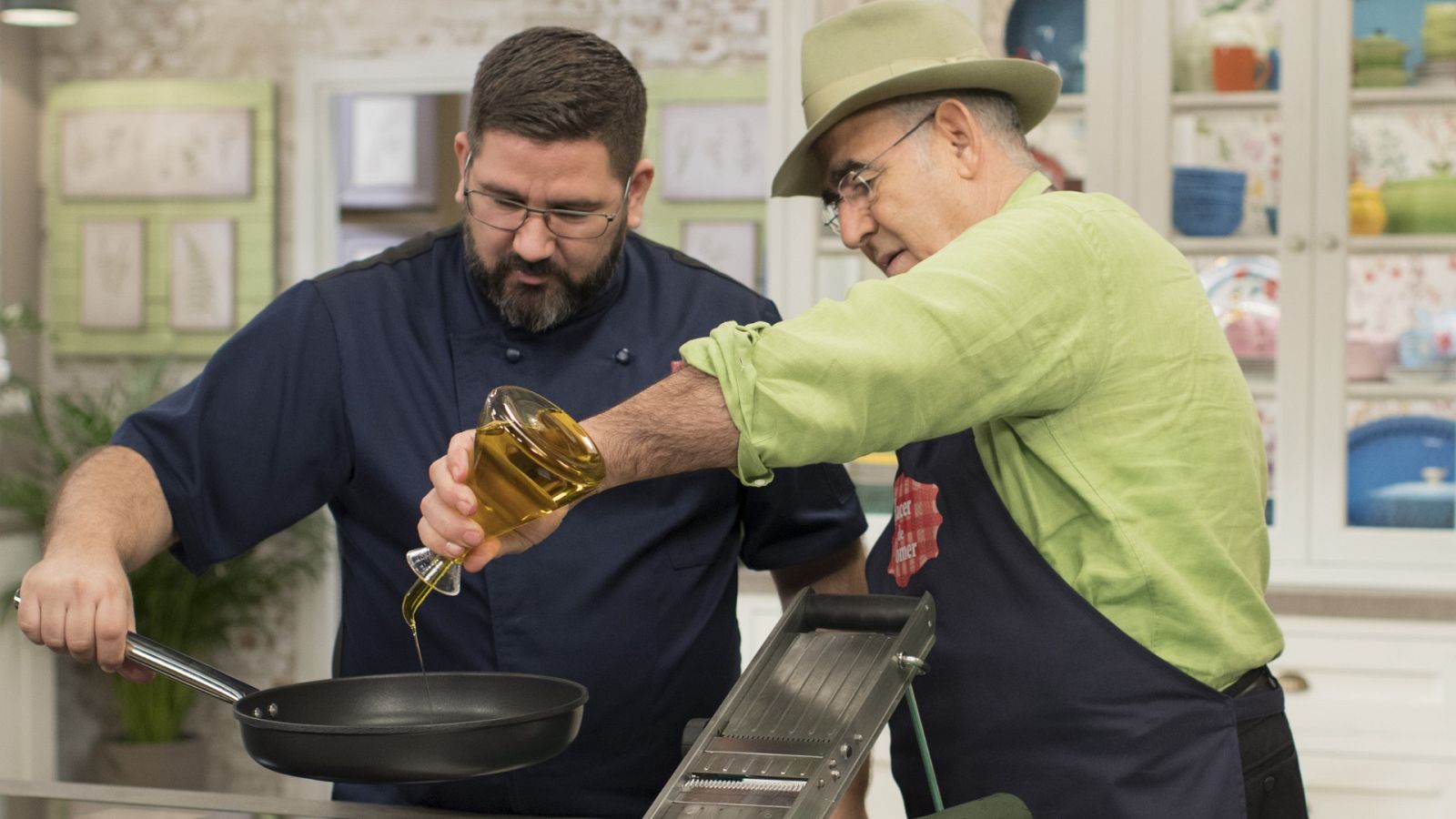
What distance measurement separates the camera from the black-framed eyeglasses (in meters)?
1.55

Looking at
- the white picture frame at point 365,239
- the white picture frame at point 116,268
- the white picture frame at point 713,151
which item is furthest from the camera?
the white picture frame at point 365,239

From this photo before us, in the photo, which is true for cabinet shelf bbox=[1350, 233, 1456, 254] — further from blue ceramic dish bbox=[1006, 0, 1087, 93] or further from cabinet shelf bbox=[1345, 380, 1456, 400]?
blue ceramic dish bbox=[1006, 0, 1087, 93]

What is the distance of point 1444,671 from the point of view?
3.01m

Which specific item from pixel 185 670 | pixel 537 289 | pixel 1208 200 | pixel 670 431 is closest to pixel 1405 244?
pixel 1208 200

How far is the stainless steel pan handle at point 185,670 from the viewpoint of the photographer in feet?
3.95

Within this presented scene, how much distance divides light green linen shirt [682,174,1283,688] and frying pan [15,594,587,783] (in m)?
0.24

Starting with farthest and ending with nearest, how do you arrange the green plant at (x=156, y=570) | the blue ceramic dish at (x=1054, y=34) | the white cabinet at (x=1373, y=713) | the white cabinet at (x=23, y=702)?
the green plant at (x=156, y=570) → the white cabinet at (x=23, y=702) → the blue ceramic dish at (x=1054, y=34) → the white cabinet at (x=1373, y=713)

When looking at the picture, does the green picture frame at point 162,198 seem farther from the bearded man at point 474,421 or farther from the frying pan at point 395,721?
the frying pan at point 395,721

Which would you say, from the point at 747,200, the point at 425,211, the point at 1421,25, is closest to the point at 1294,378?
the point at 1421,25

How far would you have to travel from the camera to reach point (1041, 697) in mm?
1269

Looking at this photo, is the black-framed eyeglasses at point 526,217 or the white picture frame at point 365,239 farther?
the white picture frame at point 365,239

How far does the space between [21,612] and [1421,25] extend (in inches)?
120

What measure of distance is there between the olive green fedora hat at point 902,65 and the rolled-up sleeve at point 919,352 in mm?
267

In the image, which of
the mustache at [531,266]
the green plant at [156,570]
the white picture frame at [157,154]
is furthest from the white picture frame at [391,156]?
the mustache at [531,266]
